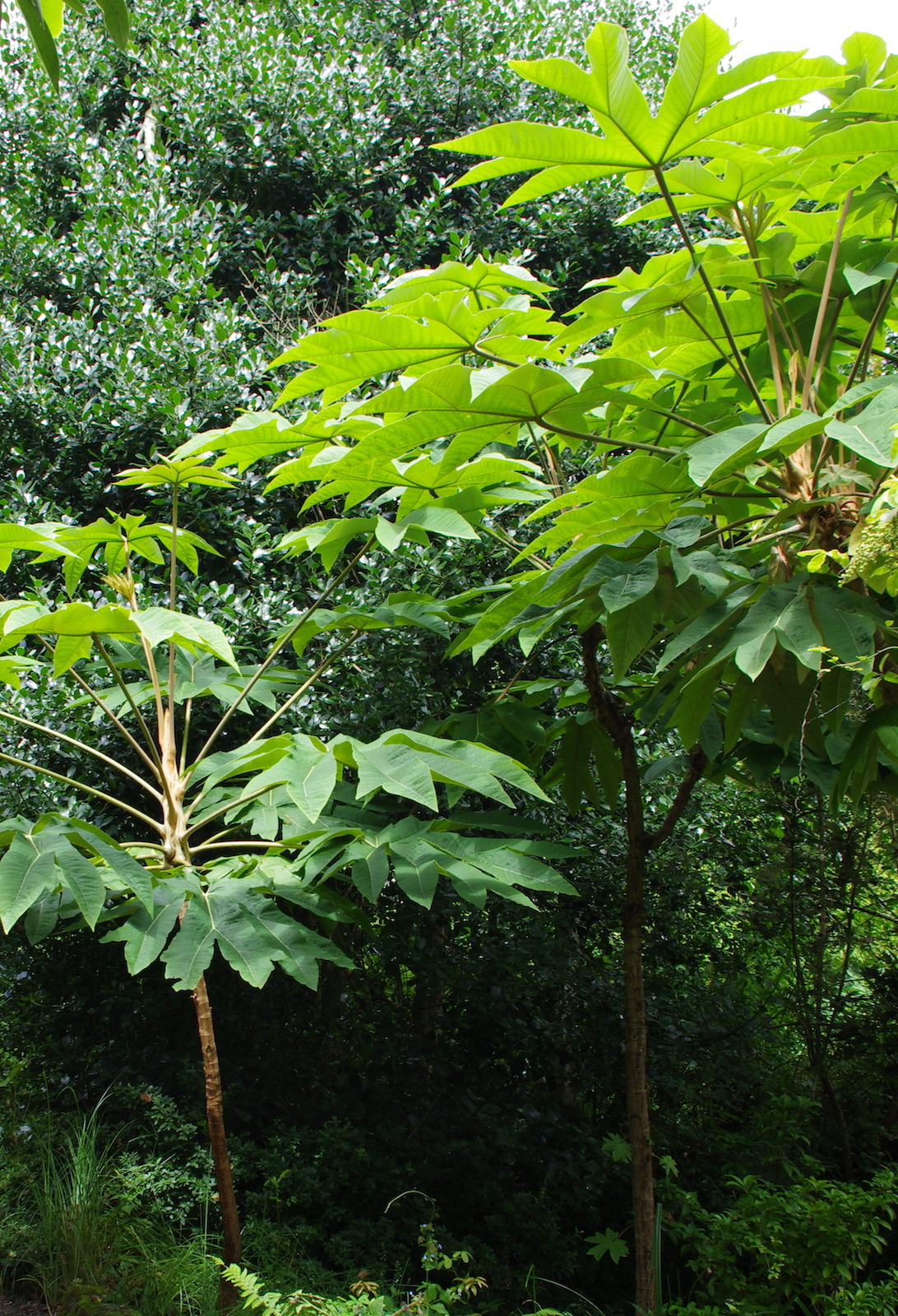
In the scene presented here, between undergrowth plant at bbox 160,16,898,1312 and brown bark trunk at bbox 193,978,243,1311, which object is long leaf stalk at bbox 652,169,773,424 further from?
brown bark trunk at bbox 193,978,243,1311

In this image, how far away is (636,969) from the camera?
228cm

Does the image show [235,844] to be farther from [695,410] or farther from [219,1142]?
[695,410]

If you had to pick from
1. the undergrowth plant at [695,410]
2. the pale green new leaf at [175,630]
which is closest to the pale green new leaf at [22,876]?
the pale green new leaf at [175,630]

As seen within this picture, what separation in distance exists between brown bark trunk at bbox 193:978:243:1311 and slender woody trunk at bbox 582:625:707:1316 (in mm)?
1011

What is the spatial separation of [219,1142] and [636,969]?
3.74 ft

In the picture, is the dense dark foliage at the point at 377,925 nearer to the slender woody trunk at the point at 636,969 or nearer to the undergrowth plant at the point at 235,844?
the slender woody trunk at the point at 636,969

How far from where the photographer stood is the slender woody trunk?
7.16 ft

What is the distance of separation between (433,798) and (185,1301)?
6.14 ft

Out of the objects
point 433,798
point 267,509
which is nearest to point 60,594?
point 267,509

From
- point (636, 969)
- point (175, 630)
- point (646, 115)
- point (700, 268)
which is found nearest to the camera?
point (646, 115)

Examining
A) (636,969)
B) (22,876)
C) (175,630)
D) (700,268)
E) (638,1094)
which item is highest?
(700,268)

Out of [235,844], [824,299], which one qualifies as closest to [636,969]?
[235,844]

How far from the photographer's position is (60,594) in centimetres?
360

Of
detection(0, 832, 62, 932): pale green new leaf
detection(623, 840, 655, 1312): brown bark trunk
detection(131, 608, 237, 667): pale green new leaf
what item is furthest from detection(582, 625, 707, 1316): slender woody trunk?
detection(0, 832, 62, 932): pale green new leaf
